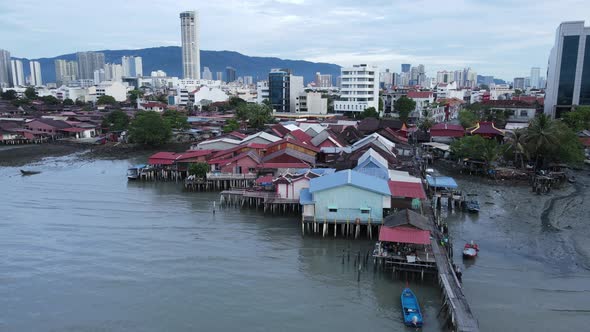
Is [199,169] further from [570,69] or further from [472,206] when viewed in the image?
[570,69]

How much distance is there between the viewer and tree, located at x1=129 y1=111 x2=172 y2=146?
49719 mm

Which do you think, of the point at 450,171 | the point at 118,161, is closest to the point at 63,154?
the point at 118,161

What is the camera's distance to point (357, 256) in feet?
63.7

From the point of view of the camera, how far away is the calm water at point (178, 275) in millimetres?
14641

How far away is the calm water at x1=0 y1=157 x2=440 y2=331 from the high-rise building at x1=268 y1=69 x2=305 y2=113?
58.0m

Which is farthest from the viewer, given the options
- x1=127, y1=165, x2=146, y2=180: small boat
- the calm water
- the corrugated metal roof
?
x1=127, y1=165, x2=146, y2=180: small boat

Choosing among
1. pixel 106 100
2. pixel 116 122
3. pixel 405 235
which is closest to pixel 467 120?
pixel 405 235

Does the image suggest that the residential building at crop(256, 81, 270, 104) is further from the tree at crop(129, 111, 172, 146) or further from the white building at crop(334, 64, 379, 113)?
the tree at crop(129, 111, 172, 146)

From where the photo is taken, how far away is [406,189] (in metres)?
23.5

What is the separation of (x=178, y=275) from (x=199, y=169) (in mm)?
14899

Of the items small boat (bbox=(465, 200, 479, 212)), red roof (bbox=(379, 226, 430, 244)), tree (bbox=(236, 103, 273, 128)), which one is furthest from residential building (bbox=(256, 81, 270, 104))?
red roof (bbox=(379, 226, 430, 244))

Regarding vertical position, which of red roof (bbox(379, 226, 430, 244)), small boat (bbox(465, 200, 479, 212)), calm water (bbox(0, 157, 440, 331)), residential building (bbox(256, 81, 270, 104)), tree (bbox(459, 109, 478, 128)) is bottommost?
calm water (bbox(0, 157, 440, 331))

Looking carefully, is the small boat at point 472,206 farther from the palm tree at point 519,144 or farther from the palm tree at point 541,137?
the palm tree at point 519,144

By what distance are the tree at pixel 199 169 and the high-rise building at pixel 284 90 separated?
174ft
